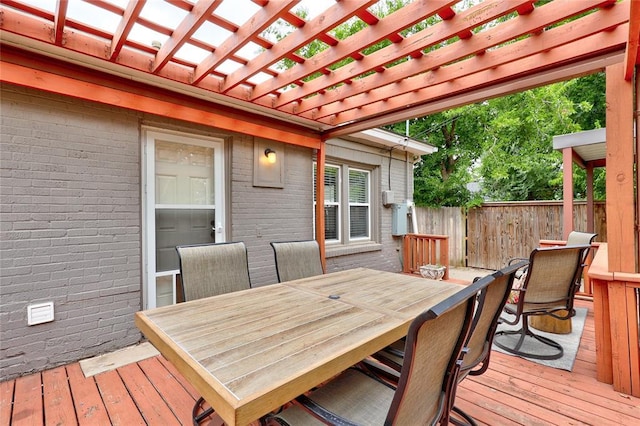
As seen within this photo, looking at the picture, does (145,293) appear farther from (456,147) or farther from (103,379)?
(456,147)

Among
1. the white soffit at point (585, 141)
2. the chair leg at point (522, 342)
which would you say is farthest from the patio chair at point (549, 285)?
the white soffit at point (585, 141)

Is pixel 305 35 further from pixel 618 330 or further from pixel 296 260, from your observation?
pixel 618 330

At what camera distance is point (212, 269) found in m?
2.38

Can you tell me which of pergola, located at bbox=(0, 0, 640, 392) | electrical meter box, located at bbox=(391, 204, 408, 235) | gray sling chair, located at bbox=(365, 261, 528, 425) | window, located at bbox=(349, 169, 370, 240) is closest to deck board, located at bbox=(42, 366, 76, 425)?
gray sling chair, located at bbox=(365, 261, 528, 425)

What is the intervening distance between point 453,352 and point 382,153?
524 centimetres

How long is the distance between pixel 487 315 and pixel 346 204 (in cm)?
406

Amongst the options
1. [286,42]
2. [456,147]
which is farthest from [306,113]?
[456,147]

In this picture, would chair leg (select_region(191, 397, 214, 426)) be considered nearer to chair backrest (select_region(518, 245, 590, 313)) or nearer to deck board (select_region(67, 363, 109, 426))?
deck board (select_region(67, 363, 109, 426))

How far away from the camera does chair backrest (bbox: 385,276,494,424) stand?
83 centimetres

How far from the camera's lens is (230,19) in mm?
2047

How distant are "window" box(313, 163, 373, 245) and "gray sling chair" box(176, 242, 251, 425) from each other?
2.50 meters

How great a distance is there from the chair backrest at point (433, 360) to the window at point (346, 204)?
3.88m

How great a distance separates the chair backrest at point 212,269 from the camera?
2.25 meters

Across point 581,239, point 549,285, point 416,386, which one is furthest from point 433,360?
point 581,239
